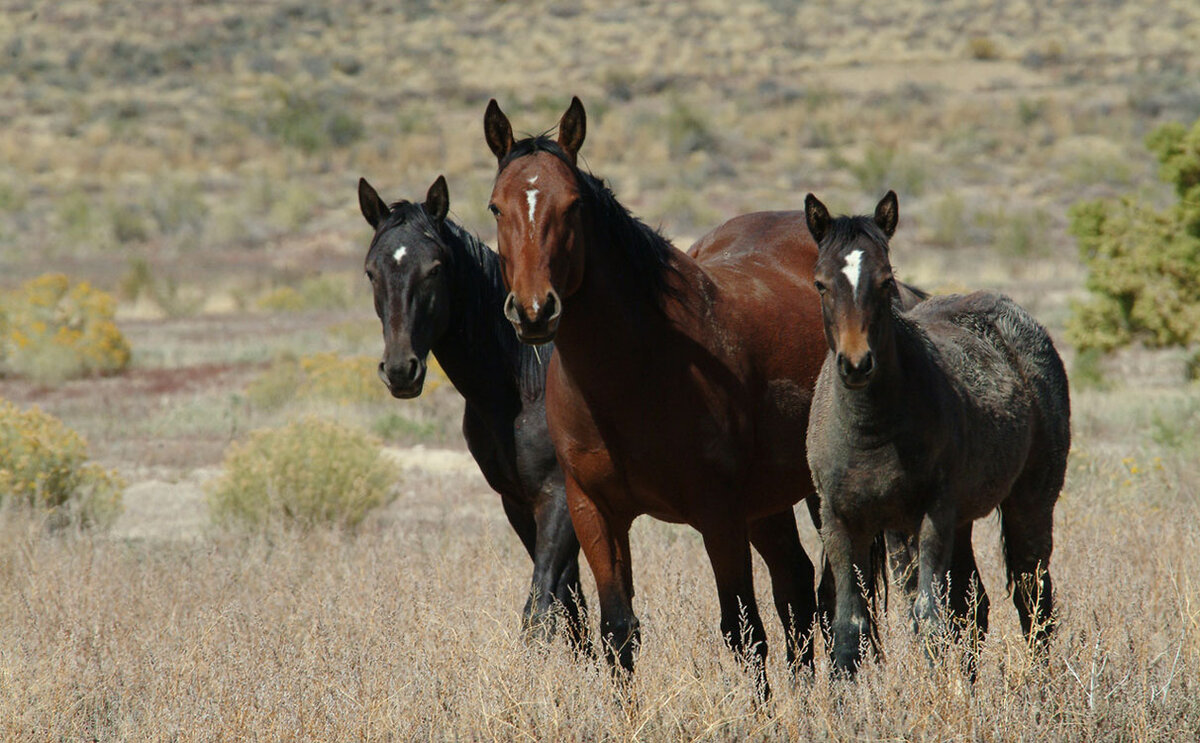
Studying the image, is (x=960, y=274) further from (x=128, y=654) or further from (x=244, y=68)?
(x=244, y=68)

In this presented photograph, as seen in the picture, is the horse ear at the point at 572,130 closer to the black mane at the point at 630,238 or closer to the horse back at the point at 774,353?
the black mane at the point at 630,238

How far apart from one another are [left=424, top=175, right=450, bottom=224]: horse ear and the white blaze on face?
2232 mm

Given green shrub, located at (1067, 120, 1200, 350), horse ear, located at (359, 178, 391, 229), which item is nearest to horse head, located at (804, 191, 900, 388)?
horse ear, located at (359, 178, 391, 229)

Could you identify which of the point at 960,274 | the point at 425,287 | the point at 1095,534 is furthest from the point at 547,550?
the point at 960,274

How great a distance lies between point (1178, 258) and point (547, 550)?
12.3m

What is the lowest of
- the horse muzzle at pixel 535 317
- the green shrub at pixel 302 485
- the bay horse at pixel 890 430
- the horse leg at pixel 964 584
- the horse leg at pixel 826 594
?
the green shrub at pixel 302 485

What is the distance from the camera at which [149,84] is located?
5284 centimetres

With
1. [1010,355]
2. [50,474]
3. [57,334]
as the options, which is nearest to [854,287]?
[1010,355]

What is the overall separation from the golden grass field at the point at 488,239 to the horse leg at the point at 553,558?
0.95ft

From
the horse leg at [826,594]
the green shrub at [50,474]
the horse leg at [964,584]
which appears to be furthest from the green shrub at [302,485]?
the horse leg at [964,584]

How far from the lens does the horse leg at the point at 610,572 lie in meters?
4.97

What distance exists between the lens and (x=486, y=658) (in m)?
4.99

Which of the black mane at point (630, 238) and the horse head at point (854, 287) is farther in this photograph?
the black mane at point (630, 238)

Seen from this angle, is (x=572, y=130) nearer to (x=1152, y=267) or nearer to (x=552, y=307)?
(x=552, y=307)
